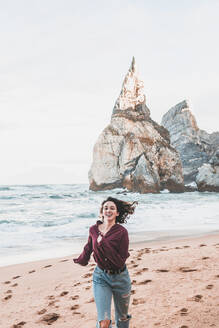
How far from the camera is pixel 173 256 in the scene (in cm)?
676

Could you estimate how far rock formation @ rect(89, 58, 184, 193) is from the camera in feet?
164

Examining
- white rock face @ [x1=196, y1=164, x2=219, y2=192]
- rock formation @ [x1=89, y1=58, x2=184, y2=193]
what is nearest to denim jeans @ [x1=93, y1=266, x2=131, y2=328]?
rock formation @ [x1=89, y1=58, x2=184, y2=193]

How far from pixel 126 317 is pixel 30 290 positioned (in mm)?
3111

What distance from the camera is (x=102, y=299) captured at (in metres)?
2.85

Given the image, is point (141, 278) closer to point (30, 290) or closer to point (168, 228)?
point (30, 290)

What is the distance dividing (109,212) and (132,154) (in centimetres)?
4867

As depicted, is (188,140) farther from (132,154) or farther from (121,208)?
(121,208)

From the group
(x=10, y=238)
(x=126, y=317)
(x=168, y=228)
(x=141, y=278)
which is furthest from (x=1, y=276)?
(x=168, y=228)

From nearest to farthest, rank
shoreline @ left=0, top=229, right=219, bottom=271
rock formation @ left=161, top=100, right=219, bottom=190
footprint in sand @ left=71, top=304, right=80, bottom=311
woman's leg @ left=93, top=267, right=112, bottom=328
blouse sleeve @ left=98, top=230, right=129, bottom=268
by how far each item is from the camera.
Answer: woman's leg @ left=93, top=267, right=112, bottom=328, blouse sleeve @ left=98, top=230, right=129, bottom=268, footprint in sand @ left=71, top=304, right=80, bottom=311, shoreline @ left=0, top=229, right=219, bottom=271, rock formation @ left=161, top=100, right=219, bottom=190

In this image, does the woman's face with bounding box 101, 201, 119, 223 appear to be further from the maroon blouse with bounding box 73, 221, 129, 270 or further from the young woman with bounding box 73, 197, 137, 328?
the maroon blouse with bounding box 73, 221, 129, 270

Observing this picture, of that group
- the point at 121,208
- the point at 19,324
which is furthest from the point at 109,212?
the point at 19,324

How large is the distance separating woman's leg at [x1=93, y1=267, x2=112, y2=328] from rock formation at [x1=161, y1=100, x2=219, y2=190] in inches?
2778

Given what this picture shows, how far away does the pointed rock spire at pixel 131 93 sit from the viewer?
57406 millimetres

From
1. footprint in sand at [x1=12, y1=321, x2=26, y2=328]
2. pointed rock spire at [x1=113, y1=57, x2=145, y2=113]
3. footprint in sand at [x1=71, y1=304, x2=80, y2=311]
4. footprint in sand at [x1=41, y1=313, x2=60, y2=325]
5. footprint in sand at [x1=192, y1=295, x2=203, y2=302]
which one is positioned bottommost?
footprint in sand at [x1=12, y1=321, x2=26, y2=328]
